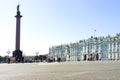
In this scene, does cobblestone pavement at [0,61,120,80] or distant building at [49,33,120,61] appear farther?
distant building at [49,33,120,61]

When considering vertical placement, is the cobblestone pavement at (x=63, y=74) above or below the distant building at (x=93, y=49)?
below

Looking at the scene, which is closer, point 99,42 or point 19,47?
point 19,47

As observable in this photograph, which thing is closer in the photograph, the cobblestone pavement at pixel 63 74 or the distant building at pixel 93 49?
the cobblestone pavement at pixel 63 74

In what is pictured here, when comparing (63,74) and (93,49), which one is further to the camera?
(93,49)

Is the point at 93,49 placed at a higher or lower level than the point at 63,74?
higher

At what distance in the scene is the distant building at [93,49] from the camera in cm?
13812

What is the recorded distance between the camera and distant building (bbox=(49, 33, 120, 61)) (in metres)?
138

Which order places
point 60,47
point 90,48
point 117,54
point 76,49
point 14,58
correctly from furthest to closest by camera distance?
point 60,47, point 76,49, point 90,48, point 117,54, point 14,58

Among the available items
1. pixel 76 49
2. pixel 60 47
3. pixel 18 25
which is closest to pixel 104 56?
pixel 76 49

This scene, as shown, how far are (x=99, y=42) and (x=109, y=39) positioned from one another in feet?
25.9

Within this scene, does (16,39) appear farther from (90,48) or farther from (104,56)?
(90,48)

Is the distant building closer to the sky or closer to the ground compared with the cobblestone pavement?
closer to the sky

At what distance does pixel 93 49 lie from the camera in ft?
510

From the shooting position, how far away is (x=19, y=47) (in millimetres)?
72812
